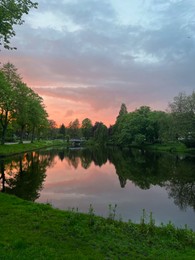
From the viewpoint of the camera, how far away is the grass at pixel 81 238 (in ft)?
30.4

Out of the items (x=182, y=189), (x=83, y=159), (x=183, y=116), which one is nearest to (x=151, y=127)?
(x=183, y=116)

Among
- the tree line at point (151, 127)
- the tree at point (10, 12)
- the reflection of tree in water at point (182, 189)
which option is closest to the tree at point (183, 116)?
the tree line at point (151, 127)

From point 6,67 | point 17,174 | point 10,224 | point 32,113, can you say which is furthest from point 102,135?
point 10,224

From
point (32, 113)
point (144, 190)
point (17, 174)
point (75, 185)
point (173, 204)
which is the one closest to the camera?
point (173, 204)

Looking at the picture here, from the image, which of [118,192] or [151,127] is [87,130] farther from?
[118,192]

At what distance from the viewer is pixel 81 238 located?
10805 mm

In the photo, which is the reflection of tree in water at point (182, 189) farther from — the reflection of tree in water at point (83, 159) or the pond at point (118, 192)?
the reflection of tree in water at point (83, 159)

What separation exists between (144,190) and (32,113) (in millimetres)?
55403

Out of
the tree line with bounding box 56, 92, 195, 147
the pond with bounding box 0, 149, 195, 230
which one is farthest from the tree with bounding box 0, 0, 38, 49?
the tree line with bounding box 56, 92, 195, 147

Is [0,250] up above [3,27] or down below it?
below

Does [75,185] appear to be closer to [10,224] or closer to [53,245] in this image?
[10,224]

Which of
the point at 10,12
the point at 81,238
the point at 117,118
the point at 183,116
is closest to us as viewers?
the point at 81,238

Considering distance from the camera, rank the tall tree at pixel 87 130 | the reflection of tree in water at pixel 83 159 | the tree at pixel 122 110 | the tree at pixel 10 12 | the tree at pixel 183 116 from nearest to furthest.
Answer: the tree at pixel 10 12 < the reflection of tree in water at pixel 83 159 < the tree at pixel 183 116 < the tree at pixel 122 110 < the tall tree at pixel 87 130

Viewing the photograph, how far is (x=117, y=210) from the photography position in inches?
774
